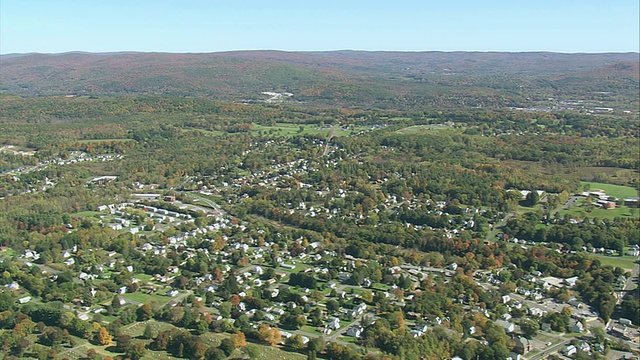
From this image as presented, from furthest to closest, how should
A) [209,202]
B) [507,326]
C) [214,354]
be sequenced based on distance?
[209,202], [507,326], [214,354]

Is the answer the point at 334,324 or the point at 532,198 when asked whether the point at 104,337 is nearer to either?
the point at 334,324

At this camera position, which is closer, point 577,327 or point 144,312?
point 577,327

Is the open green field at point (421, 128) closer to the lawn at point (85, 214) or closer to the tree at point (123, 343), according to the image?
the lawn at point (85, 214)

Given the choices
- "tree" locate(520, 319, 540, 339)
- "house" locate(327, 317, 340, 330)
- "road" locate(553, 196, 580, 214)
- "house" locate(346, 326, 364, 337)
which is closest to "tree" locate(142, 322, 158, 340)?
"house" locate(327, 317, 340, 330)

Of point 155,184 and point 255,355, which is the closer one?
point 255,355

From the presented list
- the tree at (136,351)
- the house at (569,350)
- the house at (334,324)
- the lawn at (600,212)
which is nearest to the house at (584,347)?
the house at (569,350)

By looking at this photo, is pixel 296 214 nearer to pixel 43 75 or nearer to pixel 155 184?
pixel 155 184

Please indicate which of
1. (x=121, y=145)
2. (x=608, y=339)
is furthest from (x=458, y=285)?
(x=121, y=145)

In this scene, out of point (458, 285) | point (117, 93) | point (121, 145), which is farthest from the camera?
point (117, 93)

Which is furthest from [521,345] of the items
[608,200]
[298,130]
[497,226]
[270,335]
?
[298,130]
